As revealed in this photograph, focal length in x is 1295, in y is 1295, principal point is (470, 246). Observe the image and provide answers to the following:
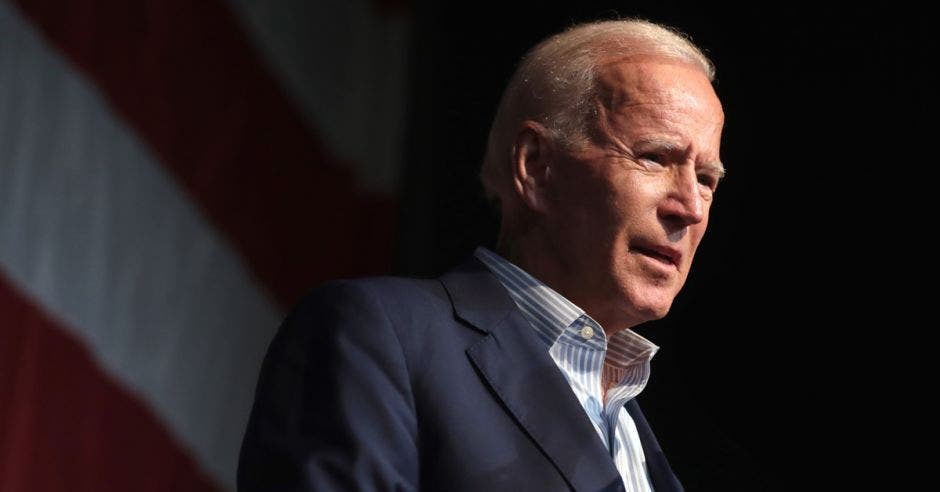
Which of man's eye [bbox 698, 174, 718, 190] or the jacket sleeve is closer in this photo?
the jacket sleeve

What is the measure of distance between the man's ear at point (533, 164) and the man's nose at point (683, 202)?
166 millimetres

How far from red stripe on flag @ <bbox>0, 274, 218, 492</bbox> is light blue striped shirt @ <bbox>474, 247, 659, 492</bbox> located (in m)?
0.90

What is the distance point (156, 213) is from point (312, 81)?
513mm

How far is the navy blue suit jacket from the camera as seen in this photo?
1303 mm

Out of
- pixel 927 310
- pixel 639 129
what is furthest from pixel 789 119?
pixel 639 129

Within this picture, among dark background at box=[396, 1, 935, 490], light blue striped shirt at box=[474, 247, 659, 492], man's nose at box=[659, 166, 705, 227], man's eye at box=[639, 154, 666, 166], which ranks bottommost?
dark background at box=[396, 1, 935, 490]

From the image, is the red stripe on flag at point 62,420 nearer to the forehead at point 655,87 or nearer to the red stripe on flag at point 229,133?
the red stripe on flag at point 229,133

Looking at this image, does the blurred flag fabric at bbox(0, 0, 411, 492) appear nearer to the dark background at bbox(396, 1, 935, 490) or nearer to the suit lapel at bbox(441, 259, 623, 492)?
the dark background at bbox(396, 1, 935, 490)

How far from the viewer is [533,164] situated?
5.76 feet

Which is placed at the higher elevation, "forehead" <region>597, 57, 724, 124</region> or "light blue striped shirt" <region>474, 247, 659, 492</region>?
"forehead" <region>597, 57, 724, 124</region>

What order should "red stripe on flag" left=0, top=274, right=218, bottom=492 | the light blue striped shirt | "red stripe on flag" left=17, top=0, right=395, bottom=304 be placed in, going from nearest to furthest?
the light blue striped shirt, "red stripe on flag" left=0, top=274, right=218, bottom=492, "red stripe on flag" left=17, top=0, right=395, bottom=304

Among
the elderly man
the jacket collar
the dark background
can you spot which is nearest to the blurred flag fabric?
the dark background

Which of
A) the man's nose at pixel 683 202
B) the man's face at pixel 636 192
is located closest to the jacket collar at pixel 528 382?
the man's face at pixel 636 192

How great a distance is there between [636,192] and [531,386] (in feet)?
1.02
